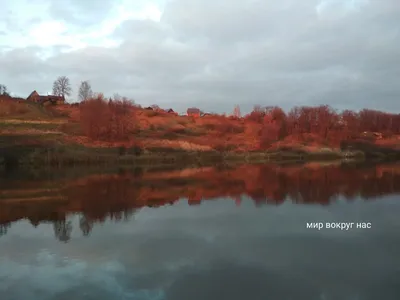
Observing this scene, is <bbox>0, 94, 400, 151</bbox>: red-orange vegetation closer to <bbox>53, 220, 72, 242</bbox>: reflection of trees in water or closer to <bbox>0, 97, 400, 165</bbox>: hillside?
<bbox>0, 97, 400, 165</bbox>: hillside

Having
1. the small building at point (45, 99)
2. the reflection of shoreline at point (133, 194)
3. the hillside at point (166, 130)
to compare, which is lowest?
the reflection of shoreline at point (133, 194)

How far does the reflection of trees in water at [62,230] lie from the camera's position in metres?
14.5

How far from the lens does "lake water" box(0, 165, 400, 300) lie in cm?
934

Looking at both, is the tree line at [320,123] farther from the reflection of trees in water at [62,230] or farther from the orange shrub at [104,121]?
the reflection of trees in water at [62,230]

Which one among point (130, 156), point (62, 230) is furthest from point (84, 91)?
point (62, 230)

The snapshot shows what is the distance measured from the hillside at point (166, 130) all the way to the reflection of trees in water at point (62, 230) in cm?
4474

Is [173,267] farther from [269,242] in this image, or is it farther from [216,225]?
[216,225]

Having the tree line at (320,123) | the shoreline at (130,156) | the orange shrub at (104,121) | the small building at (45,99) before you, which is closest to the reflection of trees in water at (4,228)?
the shoreline at (130,156)

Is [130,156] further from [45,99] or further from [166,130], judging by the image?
[45,99]

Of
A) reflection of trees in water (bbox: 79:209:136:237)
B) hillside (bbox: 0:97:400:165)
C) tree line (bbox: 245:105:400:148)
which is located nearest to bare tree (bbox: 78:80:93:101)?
hillside (bbox: 0:97:400:165)

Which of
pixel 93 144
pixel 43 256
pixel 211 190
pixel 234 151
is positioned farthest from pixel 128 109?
pixel 43 256

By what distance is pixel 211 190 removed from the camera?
93.1 feet

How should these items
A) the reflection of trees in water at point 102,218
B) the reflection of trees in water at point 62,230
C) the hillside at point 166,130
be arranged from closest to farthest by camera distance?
1. the reflection of trees in water at point 62,230
2. the reflection of trees in water at point 102,218
3. the hillside at point 166,130

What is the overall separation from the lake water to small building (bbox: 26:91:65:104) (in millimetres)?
98728
